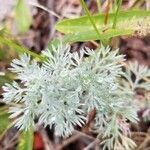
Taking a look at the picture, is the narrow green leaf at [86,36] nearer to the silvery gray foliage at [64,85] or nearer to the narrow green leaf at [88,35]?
the narrow green leaf at [88,35]

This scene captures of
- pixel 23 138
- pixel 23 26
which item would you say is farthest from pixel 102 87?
pixel 23 26

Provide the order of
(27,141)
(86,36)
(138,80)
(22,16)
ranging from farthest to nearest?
1. (22,16)
2. (138,80)
3. (27,141)
4. (86,36)

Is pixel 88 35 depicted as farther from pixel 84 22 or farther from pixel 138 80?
pixel 138 80

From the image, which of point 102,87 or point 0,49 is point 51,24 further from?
point 102,87

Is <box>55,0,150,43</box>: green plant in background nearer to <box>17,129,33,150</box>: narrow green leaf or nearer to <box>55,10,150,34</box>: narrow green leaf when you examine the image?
<box>55,10,150,34</box>: narrow green leaf

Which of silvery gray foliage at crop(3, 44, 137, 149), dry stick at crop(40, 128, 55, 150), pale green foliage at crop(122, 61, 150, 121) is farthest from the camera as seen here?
dry stick at crop(40, 128, 55, 150)

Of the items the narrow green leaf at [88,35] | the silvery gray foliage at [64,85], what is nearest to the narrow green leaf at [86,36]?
the narrow green leaf at [88,35]

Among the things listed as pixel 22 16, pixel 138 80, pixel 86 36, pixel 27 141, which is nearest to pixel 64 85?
pixel 86 36

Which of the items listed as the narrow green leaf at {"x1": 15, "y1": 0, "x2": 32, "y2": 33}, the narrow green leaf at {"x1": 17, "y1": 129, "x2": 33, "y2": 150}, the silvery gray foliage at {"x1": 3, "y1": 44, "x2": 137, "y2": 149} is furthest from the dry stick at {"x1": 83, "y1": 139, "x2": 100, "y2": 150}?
the narrow green leaf at {"x1": 15, "y1": 0, "x2": 32, "y2": 33}
